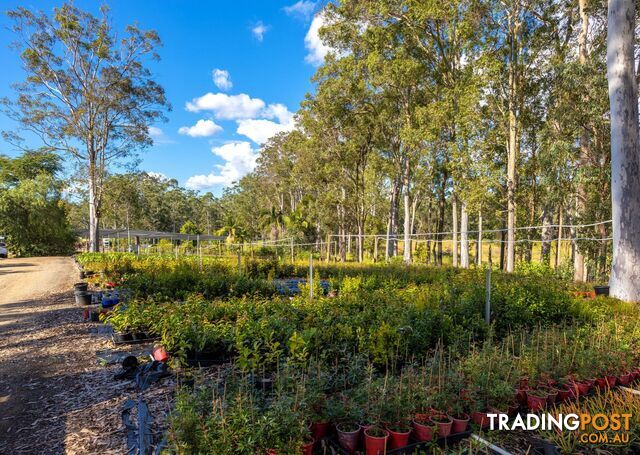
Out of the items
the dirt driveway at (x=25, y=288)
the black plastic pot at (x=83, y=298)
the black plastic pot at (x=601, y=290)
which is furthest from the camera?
the black plastic pot at (x=83, y=298)

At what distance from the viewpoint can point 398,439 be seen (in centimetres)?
284

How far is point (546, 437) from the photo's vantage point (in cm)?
305

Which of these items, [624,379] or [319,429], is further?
[624,379]

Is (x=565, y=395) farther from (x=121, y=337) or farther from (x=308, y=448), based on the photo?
(x=121, y=337)

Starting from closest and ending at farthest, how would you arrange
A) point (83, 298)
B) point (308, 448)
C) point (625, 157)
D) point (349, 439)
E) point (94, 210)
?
point (308, 448) < point (349, 439) < point (625, 157) < point (83, 298) < point (94, 210)

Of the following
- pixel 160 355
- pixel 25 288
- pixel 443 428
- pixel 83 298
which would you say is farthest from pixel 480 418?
pixel 25 288

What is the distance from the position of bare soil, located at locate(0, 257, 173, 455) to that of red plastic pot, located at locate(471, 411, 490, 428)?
111 inches

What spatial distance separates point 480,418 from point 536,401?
2.45ft

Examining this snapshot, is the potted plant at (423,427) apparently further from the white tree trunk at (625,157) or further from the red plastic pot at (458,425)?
the white tree trunk at (625,157)


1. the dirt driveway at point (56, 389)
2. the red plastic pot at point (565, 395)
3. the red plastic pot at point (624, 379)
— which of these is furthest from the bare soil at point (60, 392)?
the red plastic pot at point (624, 379)

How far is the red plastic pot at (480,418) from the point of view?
3.18 m

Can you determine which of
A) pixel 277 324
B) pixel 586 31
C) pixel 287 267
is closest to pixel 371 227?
pixel 287 267

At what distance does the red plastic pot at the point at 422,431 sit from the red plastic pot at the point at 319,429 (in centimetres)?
71

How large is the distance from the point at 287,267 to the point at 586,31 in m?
14.2
